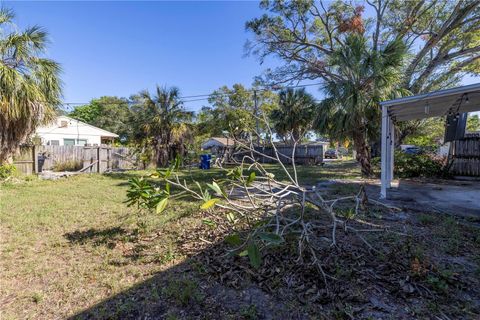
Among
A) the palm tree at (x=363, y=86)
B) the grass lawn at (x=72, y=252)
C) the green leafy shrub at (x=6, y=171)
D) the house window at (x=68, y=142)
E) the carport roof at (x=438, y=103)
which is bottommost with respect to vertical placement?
the grass lawn at (x=72, y=252)

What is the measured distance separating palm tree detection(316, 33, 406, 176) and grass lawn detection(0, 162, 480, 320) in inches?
213

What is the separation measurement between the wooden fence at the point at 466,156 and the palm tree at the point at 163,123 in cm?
1245

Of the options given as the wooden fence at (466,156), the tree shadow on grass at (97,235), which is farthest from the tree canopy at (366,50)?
the tree shadow on grass at (97,235)

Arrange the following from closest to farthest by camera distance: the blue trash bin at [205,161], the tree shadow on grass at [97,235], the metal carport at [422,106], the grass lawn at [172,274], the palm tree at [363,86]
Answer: the grass lawn at [172,274] < the tree shadow on grass at [97,235] < the metal carport at [422,106] < the palm tree at [363,86] < the blue trash bin at [205,161]

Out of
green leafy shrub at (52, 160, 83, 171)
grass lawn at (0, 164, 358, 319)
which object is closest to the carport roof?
grass lawn at (0, 164, 358, 319)

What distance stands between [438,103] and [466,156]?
4850mm

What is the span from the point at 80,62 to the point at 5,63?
17.6 ft

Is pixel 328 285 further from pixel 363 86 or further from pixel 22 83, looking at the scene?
pixel 22 83

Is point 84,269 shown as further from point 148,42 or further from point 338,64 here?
point 148,42

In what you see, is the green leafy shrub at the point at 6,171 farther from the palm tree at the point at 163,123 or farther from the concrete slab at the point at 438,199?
the concrete slab at the point at 438,199

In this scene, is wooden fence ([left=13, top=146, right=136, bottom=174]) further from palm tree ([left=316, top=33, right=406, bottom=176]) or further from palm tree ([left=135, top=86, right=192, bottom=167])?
palm tree ([left=316, top=33, right=406, bottom=176])

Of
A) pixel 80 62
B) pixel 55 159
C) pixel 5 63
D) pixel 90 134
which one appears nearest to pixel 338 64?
pixel 5 63

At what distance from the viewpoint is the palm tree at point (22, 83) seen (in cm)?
766

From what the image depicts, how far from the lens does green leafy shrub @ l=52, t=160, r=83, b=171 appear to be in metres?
12.5
